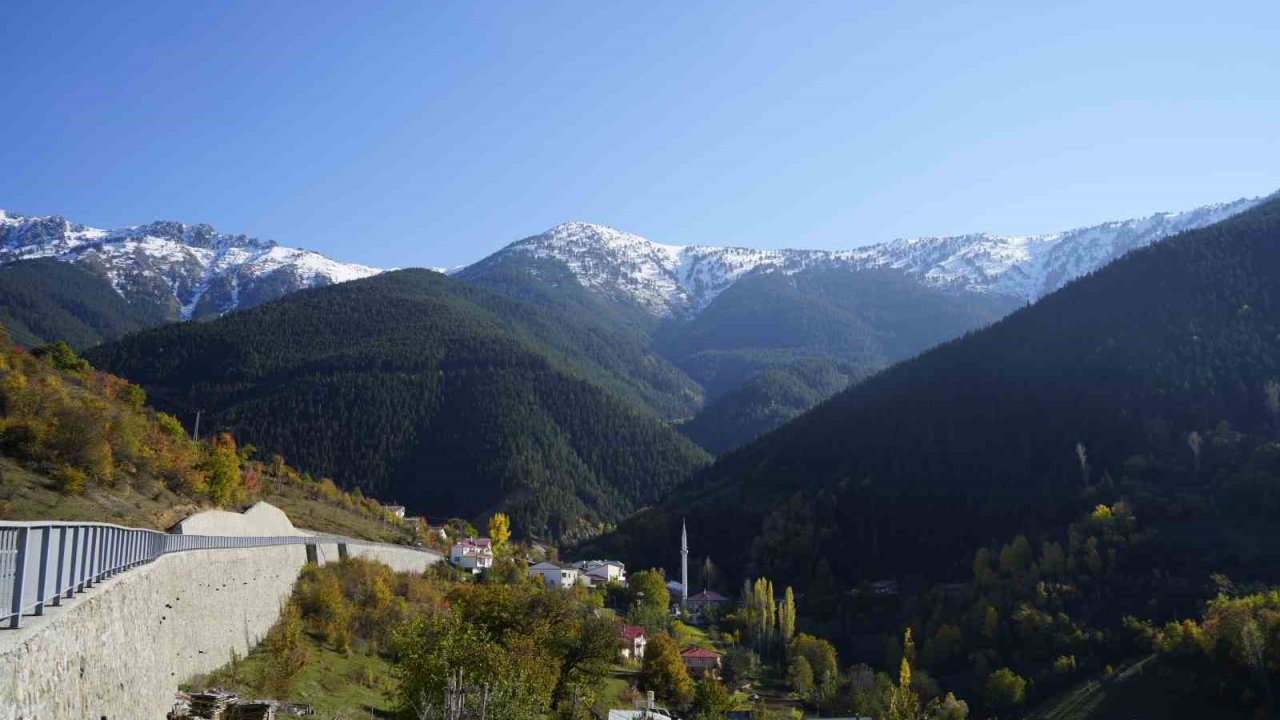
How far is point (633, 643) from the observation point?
210 feet

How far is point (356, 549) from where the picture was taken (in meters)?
A: 52.0

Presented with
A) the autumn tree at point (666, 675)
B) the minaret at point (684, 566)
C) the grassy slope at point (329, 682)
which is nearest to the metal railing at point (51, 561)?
the grassy slope at point (329, 682)

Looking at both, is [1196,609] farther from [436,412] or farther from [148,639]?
A: [436,412]

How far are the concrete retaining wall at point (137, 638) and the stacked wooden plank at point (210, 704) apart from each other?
511 millimetres

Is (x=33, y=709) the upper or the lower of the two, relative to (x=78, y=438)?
lower

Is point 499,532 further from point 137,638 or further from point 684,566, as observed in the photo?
point 137,638

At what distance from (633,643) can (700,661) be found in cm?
531

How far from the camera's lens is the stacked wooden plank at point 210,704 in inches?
720

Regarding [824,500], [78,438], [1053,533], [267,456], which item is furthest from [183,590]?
[267,456]

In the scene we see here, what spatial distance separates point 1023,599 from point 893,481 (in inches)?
1569

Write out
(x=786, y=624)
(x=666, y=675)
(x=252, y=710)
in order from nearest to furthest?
(x=252, y=710), (x=666, y=675), (x=786, y=624)

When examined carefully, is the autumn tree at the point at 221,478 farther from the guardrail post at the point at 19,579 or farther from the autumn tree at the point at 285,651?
the guardrail post at the point at 19,579

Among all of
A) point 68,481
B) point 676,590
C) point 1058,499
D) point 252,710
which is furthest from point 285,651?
point 1058,499

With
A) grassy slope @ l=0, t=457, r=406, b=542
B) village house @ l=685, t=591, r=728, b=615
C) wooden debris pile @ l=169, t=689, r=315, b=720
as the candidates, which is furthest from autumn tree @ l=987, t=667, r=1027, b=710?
wooden debris pile @ l=169, t=689, r=315, b=720
